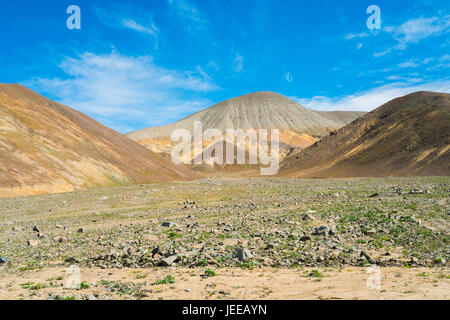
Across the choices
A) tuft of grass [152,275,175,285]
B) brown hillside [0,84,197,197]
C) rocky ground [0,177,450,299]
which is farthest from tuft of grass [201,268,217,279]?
brown hillside [0,84,197,197]

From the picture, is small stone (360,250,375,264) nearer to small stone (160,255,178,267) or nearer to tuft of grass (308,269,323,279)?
tuft of grass (308,269,323,279)

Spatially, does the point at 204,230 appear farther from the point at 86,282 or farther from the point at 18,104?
the point at 18,104

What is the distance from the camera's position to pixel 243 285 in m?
9.11

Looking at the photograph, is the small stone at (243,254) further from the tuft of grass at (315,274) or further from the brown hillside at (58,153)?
the brown hillside at (58,153)

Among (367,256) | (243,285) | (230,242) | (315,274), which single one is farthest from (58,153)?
(367,256)

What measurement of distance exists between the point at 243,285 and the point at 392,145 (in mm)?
85518

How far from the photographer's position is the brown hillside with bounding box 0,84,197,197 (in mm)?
46000

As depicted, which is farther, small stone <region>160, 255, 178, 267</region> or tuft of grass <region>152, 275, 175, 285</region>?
small stone <region>160, 255, 178, 267</region>

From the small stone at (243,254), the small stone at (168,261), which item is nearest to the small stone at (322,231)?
the small stone at (243,254)

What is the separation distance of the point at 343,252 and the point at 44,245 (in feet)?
46.5

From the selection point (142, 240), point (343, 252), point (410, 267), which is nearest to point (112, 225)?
point (142, 240)

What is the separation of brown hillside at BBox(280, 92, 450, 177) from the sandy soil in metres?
63.6

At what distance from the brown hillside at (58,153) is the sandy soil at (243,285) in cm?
3863

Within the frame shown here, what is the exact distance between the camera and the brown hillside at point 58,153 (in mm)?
46000
